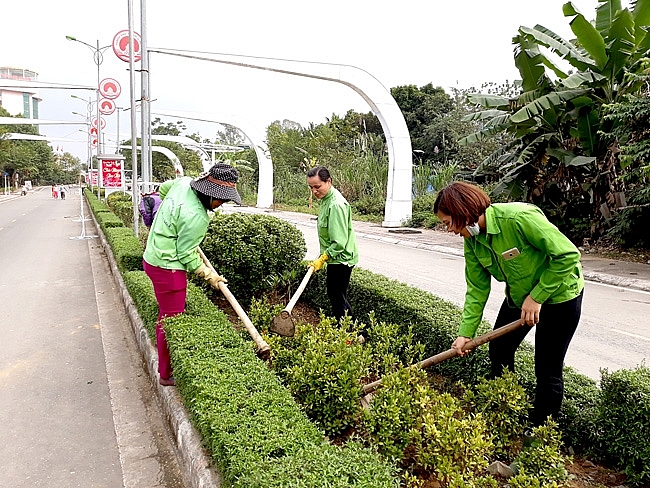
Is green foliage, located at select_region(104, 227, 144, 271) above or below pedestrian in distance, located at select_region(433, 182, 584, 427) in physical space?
below

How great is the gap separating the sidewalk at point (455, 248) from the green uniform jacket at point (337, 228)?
19.4 feet

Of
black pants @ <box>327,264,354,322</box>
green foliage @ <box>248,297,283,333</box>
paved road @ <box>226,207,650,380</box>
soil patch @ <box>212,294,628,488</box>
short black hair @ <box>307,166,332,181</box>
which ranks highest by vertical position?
short black hair @ <box>307,166,332,181</box>

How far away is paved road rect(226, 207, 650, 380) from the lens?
17.7 feet

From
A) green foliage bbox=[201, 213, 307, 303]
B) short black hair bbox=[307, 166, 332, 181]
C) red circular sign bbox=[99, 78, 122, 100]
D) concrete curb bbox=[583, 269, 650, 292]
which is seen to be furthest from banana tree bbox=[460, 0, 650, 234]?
red circular sign bbox=[99, 78, 122, 100]

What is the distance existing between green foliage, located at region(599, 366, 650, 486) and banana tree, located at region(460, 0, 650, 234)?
8.30 meters

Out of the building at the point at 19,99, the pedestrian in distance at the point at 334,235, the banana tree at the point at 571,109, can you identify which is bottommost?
the pedestrian in distance at the point at 334,235

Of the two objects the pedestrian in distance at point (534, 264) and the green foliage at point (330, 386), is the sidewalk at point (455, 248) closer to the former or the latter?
the pedestrian in distance at point (534, 264)

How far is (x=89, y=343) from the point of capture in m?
5.91

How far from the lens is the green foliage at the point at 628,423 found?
2.75m

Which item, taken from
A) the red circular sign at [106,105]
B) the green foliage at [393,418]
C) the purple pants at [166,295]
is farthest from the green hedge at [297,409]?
the red circular sign at [106,105]

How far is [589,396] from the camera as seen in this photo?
312cm

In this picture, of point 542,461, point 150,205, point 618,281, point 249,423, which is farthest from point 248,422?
point 618,281

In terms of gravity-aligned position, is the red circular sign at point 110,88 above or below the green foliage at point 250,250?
above

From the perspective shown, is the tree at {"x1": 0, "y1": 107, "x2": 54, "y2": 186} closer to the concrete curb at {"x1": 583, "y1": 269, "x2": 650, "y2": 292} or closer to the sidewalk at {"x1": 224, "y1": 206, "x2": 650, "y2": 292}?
the sidewalk at {"x1": 224, "y1": 206, "x2": 650, "y2": 292}
